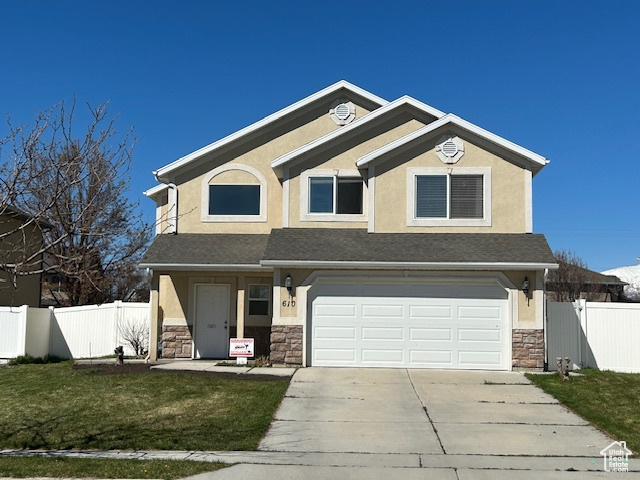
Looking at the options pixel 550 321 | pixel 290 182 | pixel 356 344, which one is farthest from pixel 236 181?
pixel 550 321

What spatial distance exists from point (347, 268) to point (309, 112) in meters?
6.25

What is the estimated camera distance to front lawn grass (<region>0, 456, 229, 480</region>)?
7.84 meters

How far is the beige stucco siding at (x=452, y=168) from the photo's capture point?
55.6 feet

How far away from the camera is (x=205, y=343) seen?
61.8ft

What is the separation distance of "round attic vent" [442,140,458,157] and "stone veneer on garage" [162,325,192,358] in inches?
354

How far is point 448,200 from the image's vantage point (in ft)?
56.4

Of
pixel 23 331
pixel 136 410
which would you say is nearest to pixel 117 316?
pixel 23 331

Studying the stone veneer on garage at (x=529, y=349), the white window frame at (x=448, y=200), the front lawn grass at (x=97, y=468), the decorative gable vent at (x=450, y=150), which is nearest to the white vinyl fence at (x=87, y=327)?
the white window frame at (x=448, y=200)

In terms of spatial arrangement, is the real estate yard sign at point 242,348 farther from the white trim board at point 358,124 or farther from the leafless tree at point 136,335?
the white trim board at point 358,124

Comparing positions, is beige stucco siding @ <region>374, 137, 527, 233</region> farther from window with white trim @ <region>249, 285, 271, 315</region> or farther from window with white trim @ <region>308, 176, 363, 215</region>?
window with white trim @ <region>249, 285, 271, 315</region>

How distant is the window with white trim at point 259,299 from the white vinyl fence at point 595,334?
26.2ft

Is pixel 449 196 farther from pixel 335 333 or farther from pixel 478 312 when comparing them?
pixel 335 333

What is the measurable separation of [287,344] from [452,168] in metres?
6.44

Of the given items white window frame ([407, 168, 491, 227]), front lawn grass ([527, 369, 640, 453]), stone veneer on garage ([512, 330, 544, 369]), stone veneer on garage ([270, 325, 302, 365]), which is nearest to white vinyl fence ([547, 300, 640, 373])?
front lawn grass ([527, 369, 640, 453])
